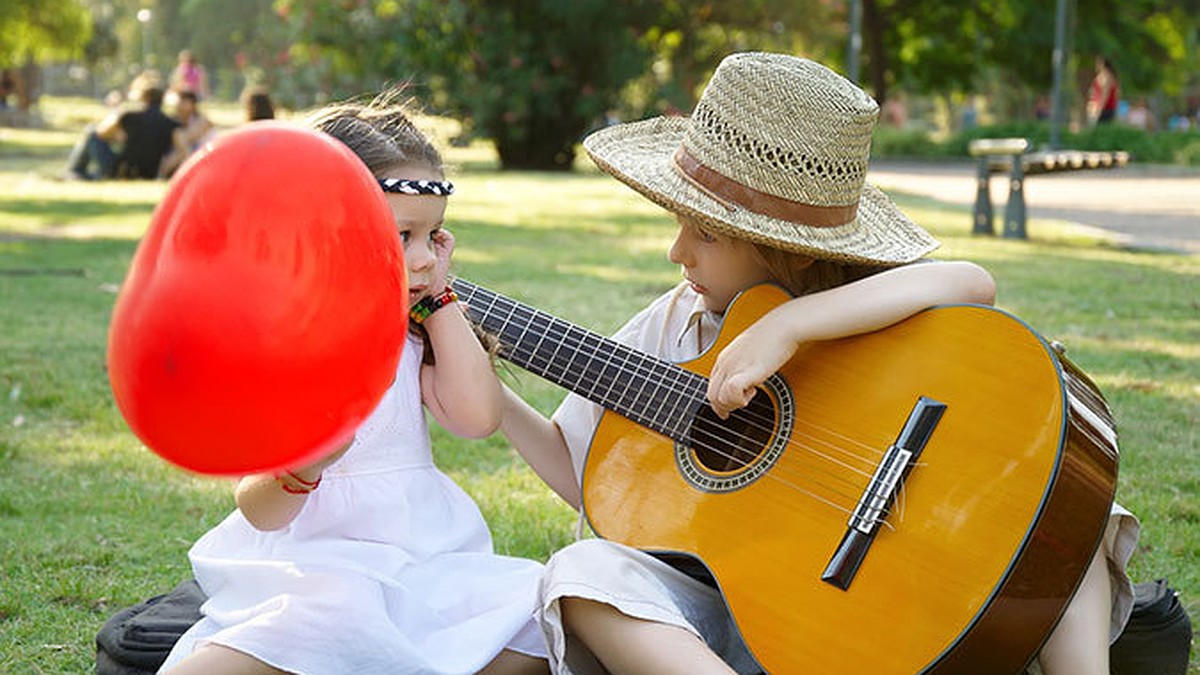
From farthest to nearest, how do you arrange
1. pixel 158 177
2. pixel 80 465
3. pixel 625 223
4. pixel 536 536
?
1. pixel 158 177
2. pixel 625 223
3. pixel 80 465
4. pixel 536 536

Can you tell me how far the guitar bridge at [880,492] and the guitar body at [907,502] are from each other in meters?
0.01

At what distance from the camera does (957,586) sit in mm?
2635

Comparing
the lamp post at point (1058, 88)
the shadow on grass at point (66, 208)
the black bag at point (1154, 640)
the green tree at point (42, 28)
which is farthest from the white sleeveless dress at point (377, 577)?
the green tree at point (42, 28)

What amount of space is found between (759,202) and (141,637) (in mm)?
1538

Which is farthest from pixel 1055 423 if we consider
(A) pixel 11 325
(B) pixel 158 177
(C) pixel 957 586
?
(B) pixel 158 177

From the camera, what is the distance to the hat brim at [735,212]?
292 cm

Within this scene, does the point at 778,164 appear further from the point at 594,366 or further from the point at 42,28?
the point at 42,28

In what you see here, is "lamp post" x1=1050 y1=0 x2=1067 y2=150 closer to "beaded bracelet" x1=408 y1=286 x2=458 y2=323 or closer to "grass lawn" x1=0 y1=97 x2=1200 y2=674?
"grass lawn" x1=0 y1=97 x2=1200 y2=674

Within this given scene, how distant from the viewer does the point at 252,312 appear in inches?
72.8

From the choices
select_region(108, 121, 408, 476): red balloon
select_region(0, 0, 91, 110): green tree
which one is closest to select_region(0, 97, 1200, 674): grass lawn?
select_region(108, 121, 408, 476): red balloon

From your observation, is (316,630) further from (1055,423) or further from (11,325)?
(11,325)

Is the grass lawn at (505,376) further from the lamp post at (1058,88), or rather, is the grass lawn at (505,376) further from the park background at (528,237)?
the lamp post at (1058,88)

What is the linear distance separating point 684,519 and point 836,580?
351 millimetres

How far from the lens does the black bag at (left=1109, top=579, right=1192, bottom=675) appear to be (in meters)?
3.02
